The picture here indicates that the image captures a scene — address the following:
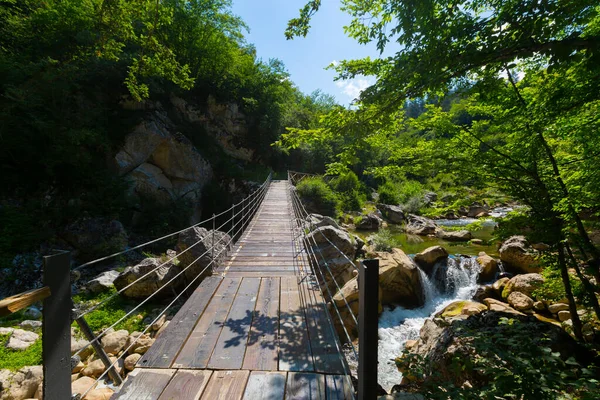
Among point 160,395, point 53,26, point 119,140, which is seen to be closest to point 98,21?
point 160,395

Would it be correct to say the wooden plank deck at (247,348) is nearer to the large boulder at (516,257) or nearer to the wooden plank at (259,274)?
the wooden plank at (259,274)

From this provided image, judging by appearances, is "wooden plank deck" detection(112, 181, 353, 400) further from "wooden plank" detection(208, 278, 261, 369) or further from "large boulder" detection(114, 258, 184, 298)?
"large boulder" detection(114, 258, 184, 298)

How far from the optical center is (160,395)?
1834mm

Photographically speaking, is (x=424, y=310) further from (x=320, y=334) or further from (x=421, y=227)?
(x=421, y=227)

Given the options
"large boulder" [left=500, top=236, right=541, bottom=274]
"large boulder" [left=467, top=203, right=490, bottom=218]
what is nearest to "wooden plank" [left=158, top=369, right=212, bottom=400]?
"large boulder" [left=500, top=236, right=541, bottom=274]

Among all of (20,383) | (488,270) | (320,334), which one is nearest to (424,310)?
(488,270)

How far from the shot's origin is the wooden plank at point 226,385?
1.83 m

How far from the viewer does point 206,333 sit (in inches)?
103

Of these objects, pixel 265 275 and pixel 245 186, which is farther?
pixel 245 186

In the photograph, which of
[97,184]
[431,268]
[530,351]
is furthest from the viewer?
[97,184]

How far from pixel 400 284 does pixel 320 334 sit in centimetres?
610

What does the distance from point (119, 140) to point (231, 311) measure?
44.4ft

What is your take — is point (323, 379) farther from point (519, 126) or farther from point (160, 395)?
point (519, 126)

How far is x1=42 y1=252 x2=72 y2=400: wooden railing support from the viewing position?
4.42ft
